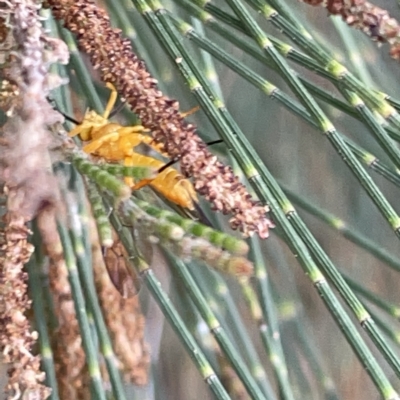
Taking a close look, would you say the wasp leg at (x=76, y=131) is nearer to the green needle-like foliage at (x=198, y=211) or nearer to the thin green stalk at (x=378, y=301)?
the green needle-like foliage at (x=198, y=211)

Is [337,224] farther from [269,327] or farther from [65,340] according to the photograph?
[65,340]

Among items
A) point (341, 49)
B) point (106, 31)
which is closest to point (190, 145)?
point (106, 31)

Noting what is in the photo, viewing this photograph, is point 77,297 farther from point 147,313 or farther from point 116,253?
point 147,313

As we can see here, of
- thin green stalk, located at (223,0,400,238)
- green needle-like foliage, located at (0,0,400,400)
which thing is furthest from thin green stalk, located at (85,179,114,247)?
thin green stalk, located at (223,0,400,238)

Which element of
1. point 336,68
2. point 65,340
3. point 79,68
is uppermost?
point 336,68

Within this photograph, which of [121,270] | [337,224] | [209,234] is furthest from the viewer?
[337,224]

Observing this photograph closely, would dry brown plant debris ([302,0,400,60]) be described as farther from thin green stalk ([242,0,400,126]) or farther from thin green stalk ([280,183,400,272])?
thin green stalk ([280,183,400,272])

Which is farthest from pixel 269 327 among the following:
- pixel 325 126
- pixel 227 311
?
pixel 325 126
